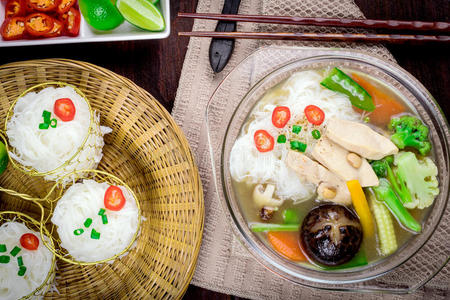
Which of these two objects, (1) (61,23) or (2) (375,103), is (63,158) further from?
(2) (375,103)

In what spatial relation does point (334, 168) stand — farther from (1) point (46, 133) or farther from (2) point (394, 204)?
(1) point (46, 133)

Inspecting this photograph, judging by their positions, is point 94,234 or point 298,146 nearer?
point 94,234

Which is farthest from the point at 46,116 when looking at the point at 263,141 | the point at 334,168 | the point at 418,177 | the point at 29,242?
the point at 418,177

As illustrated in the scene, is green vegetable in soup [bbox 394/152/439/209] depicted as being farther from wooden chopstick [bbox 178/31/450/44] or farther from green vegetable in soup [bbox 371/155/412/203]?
wooden chopstick [bbox 178/31/450/44]

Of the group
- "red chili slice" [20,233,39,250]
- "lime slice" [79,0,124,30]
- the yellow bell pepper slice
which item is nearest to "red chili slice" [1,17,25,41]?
"lime slice" [79,0,124,30]

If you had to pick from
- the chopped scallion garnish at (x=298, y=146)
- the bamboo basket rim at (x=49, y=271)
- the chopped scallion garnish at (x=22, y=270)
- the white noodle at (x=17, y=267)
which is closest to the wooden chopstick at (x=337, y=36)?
the chopped scallion garnish at (x=298, y=146)

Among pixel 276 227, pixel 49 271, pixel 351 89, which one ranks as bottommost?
pixel 49 271
